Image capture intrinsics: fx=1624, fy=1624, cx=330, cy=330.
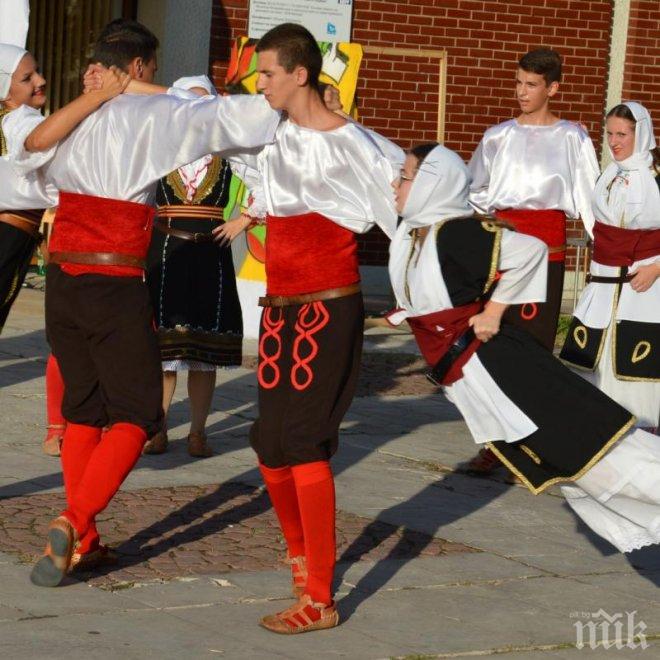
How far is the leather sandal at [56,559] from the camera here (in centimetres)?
534

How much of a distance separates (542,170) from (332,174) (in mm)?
2861

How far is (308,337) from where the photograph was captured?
17.0ft

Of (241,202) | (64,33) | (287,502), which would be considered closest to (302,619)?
(287,502)

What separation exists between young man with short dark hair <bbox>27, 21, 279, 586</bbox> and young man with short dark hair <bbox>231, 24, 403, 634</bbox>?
0.24 meters

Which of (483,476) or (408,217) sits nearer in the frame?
(408,217)

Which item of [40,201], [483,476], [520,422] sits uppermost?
[40,201]

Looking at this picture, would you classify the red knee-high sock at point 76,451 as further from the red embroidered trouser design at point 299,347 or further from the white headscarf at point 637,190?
the white headscarf at point 637,190

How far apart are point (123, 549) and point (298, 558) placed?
901 mm

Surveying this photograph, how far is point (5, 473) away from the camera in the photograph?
709 centimetres

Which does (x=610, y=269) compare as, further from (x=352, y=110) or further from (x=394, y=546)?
(x=352, y=110)

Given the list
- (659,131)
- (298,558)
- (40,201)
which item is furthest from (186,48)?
(298,558)

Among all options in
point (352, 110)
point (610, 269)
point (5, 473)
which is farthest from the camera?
point (352, 110)

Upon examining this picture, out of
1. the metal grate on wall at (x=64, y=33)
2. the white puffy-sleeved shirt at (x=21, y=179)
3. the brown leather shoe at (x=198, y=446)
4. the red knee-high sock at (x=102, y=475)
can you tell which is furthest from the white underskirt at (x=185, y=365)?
the metal grate on wall at (x=64, y=33)

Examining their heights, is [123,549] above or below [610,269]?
below
